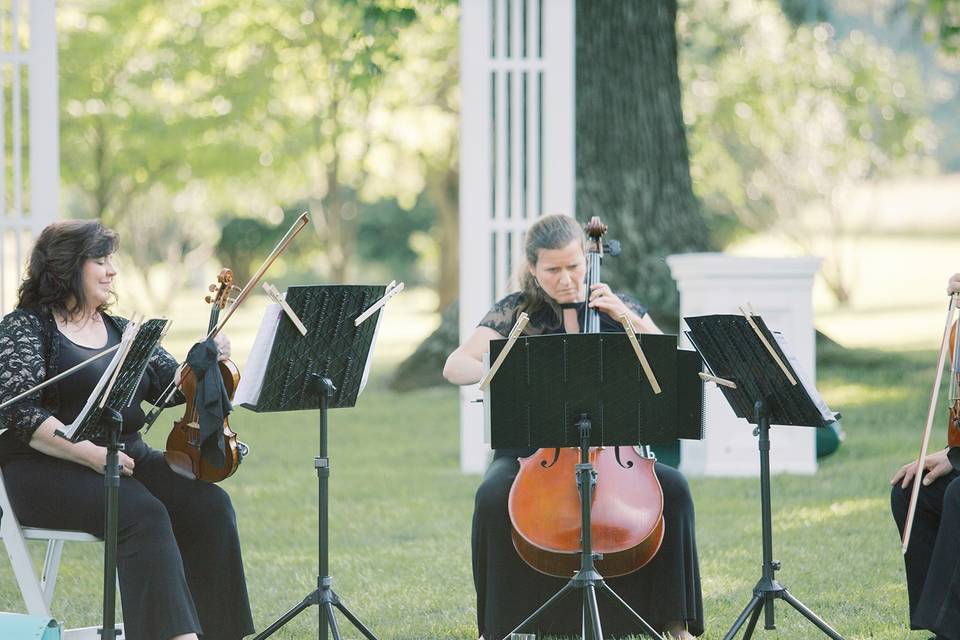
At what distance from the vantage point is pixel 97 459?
4375mm

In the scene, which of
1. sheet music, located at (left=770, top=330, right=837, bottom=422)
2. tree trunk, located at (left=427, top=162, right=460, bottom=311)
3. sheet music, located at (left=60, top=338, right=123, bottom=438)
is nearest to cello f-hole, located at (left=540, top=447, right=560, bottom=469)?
sheet music, located at (left=770, top=330, right=837, bottom=422)

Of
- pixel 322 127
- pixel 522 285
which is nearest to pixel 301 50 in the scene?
pixel 322 127

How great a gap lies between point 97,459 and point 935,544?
266cm

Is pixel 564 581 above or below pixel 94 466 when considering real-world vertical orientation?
below

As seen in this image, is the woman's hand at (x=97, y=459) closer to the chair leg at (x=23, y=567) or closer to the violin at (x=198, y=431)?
the violin at (x=198, y=431)

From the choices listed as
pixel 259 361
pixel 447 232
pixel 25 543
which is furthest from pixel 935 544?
pixel 447 232

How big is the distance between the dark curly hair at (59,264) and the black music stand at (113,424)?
0.68 metres

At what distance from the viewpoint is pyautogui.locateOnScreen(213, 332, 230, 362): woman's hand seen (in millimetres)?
4407

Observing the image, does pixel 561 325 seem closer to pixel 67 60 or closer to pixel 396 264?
pixel 67 60

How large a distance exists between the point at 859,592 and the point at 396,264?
28.5 m

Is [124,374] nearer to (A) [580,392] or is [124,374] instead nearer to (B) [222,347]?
(B) [222,347]

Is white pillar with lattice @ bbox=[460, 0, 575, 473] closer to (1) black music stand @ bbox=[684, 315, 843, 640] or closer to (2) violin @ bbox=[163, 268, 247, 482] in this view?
(2) violin @ bbox=[163, 268, 247, 482]

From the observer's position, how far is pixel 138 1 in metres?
19.0

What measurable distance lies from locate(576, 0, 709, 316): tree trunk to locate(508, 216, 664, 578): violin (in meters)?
6.46
